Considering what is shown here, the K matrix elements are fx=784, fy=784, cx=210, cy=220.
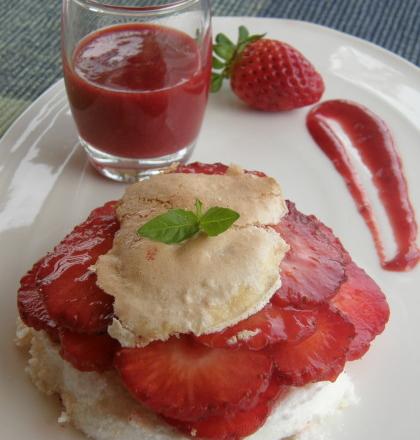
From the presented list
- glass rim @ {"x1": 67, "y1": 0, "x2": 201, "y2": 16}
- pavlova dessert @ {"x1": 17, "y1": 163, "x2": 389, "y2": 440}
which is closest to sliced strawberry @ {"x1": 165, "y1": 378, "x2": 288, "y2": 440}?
pavlova dessert @ {"x1": 17, "y1": 163, "x2": 389, "y2": 440}

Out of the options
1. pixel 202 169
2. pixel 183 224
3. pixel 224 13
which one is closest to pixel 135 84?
pixel 202 169

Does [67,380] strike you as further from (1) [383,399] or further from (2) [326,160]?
(2) [326,160]

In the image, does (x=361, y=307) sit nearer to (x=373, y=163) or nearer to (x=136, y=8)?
(x=373, y=163)

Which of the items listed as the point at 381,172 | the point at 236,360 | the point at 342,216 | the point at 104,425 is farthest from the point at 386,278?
the point at 104,425

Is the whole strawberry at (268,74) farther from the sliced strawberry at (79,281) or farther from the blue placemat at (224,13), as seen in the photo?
the sliced strawberry at (79,281)

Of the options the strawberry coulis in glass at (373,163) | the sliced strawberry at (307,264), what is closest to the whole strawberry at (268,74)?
the strawberry coulis in glass at (373,163)

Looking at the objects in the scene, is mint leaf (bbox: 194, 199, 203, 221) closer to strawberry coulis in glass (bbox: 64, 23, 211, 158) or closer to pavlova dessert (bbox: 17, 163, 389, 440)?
pavlova dessert (bbox: 17, 163, 389, 440)
